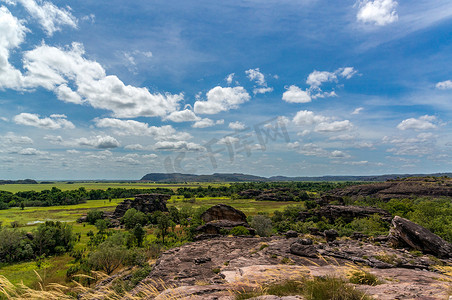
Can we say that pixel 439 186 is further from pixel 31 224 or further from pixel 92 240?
pixel 31 224

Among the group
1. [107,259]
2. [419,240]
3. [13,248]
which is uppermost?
[419,240]

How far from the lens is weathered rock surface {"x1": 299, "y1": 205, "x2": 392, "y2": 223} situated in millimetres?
A: 74438

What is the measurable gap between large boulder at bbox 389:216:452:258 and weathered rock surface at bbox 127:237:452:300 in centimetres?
220

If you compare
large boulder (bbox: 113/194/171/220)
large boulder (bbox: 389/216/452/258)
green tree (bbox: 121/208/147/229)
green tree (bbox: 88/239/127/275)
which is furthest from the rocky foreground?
large boulder (bbox: 113/194/171/220)

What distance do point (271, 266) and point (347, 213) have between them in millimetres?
75326

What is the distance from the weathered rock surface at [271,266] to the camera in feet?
38.7

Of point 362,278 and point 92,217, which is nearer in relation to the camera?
point 362,278

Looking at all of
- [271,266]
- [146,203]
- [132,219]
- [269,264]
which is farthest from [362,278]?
[146,203]

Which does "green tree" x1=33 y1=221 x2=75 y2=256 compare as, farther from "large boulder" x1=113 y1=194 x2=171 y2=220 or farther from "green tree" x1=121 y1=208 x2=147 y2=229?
"large boulder" x1=113 y1=194 x2=171 y2=220

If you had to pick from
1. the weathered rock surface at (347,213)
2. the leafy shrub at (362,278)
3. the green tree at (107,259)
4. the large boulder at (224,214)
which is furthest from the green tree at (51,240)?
the weathered rock surface at (347,213)

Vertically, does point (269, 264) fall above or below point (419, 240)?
below

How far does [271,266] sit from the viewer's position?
1709cm

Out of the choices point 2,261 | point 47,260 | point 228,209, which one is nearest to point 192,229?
point 228,209

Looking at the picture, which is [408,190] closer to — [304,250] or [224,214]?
[224,214]
